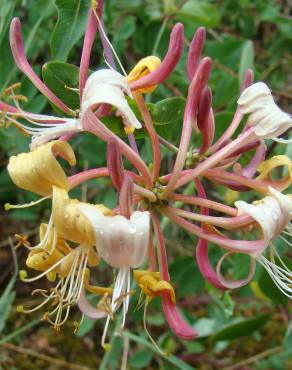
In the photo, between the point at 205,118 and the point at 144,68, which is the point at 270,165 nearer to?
the point at 205,118

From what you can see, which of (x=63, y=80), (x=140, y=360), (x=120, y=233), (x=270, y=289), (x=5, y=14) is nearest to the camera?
(x=120, y=233)

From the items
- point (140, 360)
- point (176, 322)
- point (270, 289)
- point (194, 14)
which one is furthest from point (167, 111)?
point (140, 360)

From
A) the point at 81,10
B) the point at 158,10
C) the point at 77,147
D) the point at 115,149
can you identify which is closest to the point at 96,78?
the point at 115,149

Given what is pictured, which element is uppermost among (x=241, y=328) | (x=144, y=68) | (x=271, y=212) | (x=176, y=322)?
(x=144, y=68)

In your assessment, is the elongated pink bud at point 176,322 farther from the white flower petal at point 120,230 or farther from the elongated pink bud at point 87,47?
the elongated pink bud at point 87,47

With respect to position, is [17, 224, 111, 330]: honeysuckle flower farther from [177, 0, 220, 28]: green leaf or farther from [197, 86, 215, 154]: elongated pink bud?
[177, 0, 220, 28]: green leaf

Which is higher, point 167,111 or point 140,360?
point 167,111
